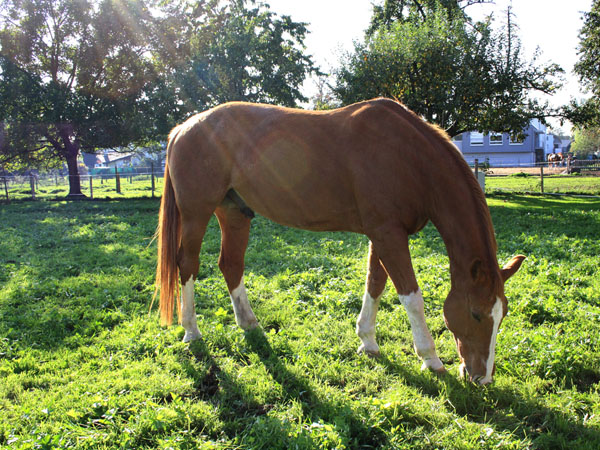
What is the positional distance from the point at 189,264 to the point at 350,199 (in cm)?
173

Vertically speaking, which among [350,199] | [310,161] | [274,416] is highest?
[310,161]

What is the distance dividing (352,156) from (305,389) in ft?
5.89

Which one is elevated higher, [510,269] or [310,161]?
[310,161]

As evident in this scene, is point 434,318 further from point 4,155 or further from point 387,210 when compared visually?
point 4,155

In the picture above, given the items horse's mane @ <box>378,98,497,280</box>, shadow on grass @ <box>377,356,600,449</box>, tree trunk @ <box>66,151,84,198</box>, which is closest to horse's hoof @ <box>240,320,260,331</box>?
shadow on grass @ <box>377,356,600,449</box>

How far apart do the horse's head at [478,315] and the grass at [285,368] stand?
0.18m

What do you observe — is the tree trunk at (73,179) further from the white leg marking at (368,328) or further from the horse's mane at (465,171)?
the horse's mane at (465,171)

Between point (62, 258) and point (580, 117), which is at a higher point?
point (580, 117)

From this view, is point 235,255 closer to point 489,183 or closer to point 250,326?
point 250,326

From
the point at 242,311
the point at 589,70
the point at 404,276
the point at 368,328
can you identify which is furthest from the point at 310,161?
the point at 589,70

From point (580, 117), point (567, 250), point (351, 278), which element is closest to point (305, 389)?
point (351, 278)

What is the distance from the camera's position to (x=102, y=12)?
62.8 feet

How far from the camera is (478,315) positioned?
8.58 ft

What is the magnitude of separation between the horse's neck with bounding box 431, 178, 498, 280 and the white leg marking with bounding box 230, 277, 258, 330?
2046 millimetres
